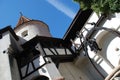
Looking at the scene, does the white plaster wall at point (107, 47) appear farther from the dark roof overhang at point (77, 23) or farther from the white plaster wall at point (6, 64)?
the white plaster wall at point (6, 64)

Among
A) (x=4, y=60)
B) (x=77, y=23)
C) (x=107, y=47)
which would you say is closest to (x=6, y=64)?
(x=4, y=60)

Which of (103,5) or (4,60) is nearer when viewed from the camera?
(103,5)

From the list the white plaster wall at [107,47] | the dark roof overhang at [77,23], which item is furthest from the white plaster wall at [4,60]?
the white plaster wall at [107,47]

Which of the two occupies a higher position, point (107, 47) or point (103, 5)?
point (103, 5)

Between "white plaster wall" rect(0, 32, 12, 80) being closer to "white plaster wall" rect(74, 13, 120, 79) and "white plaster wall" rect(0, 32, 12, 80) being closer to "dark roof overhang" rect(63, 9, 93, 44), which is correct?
"dark roof overhang" rect(63, 9, 93, 44)

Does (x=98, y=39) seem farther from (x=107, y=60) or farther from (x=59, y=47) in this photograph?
(x=59, y=47)

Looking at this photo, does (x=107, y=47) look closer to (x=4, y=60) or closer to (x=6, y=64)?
(x=6, y=64)

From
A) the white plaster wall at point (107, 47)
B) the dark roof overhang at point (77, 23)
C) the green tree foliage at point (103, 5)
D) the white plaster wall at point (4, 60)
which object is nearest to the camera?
the green tree foliage at point (103, 5)

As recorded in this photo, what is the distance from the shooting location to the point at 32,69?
57.0 ft

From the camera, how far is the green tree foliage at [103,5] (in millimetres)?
13633

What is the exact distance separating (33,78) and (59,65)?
9.32ft

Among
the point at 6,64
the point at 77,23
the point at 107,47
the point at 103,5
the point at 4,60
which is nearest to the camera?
the point at 103,5

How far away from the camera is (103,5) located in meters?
14.7

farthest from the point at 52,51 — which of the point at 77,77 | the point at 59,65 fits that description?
the point at 77,77
